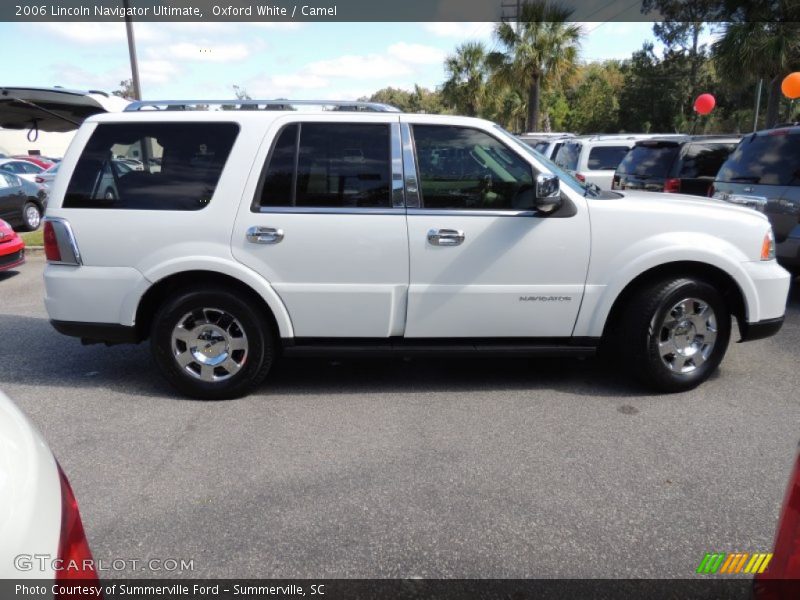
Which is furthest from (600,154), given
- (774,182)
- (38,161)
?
(38,161)

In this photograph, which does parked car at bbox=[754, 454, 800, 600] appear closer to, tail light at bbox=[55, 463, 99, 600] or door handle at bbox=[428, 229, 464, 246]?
tail light at bbox=[55, 463, 99, 600]

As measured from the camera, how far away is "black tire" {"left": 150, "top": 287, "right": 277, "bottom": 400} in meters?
4.06

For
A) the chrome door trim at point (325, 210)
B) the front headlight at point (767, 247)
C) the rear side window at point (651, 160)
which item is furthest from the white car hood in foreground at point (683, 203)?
the rear side window at point (651, 160)

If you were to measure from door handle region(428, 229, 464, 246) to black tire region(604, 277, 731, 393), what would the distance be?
129 centimetres

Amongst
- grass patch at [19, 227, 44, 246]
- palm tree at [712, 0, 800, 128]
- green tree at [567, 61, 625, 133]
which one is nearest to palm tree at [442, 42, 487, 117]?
green tree at [567, 61, 625, 133]

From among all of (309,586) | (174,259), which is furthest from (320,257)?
(309,586)

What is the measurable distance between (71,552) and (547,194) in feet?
10.8

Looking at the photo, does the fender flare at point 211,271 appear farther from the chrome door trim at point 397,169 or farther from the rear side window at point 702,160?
the rear side window at point 702,160

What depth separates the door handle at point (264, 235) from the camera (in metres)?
3.96

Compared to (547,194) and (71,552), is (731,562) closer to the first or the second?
(547,194)

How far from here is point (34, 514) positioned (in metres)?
1.17

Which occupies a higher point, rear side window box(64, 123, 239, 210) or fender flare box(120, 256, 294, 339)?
rear side window box(64, 123, 239, 210)

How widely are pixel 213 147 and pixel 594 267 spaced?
2694 mm

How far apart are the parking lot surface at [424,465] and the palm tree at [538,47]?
20894 mm
